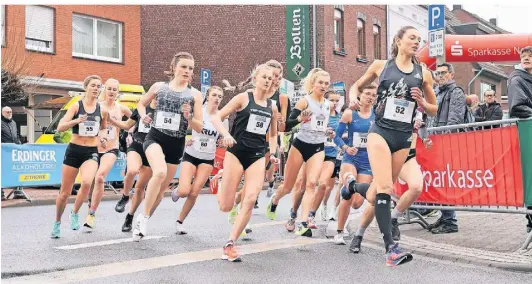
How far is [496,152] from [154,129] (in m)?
3.90

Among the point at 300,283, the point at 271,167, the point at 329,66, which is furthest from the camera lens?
the point at 329,66

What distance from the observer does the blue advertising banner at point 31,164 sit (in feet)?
49.8

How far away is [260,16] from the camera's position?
32.3 metres

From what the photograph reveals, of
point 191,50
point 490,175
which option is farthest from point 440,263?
point 191,50

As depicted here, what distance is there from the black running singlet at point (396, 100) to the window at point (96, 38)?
879 inches

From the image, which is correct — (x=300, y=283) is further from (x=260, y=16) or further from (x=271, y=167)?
(x=260, y=16)

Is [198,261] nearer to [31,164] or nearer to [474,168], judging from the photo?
[474,168]

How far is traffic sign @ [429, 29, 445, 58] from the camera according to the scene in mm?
11156

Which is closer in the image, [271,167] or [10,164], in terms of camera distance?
[271,167]

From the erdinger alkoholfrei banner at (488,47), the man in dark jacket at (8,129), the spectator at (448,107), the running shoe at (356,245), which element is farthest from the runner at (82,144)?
the erdinger alkoholfrei banner at (488,47)

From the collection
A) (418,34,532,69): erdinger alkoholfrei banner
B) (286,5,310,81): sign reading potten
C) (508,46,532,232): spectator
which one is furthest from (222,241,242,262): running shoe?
(286,5,310,81): sign reading potten

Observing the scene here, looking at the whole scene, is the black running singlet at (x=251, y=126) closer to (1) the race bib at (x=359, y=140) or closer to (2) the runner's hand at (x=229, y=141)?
(2) the runner's hand at (x=229, y=141)

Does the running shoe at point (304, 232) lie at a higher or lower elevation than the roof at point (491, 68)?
lower

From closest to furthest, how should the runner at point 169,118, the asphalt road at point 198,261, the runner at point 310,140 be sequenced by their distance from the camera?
the asphalt road at point 198,261, the runner at point 169,118, the runner at point 310,140
